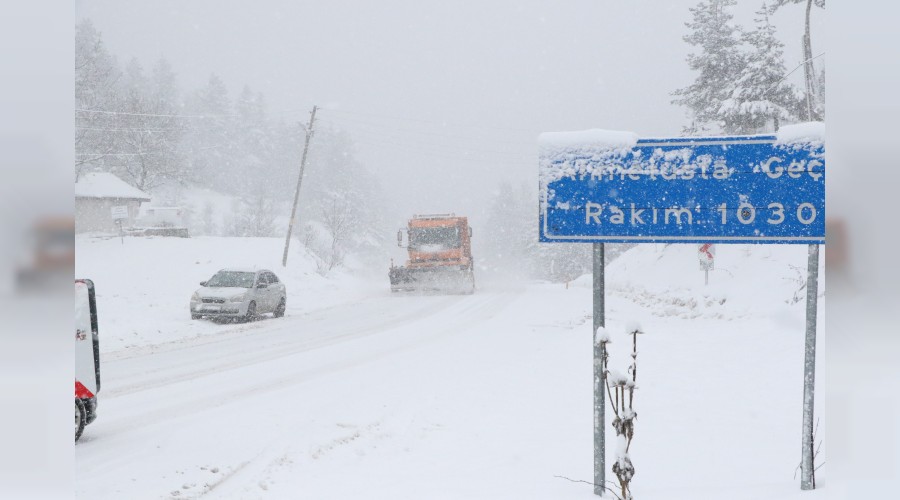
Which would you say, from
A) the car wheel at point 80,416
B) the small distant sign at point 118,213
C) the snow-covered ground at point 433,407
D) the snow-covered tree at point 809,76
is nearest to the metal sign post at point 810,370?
the snow-covered ground at point 433,407

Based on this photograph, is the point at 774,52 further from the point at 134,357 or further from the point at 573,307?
the point at 134,357

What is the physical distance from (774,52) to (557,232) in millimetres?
27987

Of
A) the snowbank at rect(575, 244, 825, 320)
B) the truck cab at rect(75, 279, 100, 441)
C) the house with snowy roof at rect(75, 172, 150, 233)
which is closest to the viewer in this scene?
the truck cab at rect(75, 279, 100, 441)

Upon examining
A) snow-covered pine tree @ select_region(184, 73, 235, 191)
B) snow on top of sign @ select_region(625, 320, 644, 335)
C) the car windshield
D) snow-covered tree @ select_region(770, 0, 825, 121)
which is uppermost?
snow-covered pine tree @ select_region(184, 73, 235, 191)

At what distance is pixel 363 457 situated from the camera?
247 inches

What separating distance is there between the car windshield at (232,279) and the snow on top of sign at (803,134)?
17.2 m

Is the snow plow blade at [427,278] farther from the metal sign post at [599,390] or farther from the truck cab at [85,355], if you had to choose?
the metal sign post at [599,390]

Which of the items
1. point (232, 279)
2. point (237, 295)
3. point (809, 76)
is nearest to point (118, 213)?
point (232, 279)

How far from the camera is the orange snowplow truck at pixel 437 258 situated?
29.1 metres

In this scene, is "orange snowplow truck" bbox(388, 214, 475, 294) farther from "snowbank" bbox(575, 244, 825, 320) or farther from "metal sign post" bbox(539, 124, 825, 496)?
"metal sign post" bbox(539, 124, 825, 496)

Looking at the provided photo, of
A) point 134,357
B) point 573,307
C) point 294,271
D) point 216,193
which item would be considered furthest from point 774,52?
point 216,193

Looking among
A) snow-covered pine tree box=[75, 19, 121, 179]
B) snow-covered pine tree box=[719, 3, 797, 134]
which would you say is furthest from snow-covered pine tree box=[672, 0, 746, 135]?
snow-covered pine tree box=[75, 19, 121, 179]

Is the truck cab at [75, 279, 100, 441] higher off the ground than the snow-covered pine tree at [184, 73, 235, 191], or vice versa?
the snow-covered pine tree at [184, 73, 235, 191]

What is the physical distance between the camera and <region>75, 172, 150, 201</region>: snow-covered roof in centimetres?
4488
